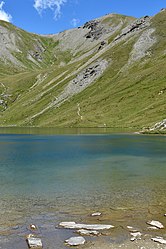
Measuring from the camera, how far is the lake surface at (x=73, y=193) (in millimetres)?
23594

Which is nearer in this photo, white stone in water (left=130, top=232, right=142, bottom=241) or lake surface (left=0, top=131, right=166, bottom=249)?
white stone in water (left=130, top=232, right=142, bottom=241)

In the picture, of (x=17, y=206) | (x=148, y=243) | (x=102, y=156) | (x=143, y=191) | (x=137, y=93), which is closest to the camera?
(x=148, y=243)

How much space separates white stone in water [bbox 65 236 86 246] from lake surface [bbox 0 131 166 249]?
21.4 inches

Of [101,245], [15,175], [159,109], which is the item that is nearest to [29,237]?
[101,245]

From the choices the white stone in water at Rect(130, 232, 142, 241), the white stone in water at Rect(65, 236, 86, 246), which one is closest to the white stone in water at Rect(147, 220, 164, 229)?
the white stone in water at Rect(130, 232, 142, 241)

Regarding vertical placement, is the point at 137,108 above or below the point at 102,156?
above

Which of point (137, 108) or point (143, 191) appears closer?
point (143, 191)

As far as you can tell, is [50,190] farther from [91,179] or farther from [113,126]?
[113,126]

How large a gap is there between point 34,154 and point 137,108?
116 meters

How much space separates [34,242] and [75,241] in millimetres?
2475

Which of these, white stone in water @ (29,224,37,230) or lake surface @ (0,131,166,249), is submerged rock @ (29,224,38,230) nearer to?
white stone in water @ (29,224,37,230)

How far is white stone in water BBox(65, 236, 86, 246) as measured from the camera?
19094 millimetres

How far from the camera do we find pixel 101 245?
61.9 feet

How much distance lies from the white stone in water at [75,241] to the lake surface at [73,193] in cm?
54
